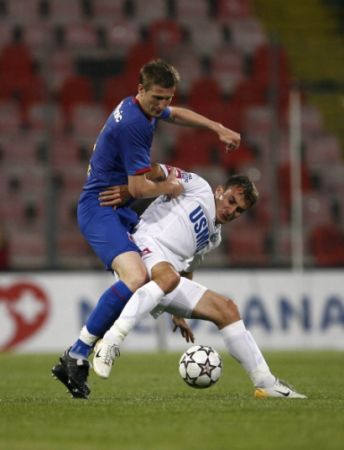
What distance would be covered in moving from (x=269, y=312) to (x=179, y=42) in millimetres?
4446

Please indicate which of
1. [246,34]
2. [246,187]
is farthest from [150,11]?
[246,187]

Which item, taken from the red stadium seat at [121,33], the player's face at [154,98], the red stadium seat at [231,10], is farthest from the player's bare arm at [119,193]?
the red stadium seat at [231,10]

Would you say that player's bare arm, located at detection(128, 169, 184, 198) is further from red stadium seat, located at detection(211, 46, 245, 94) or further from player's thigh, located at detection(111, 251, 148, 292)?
red stadium seat, located at detection(211, 46, 245, 94)

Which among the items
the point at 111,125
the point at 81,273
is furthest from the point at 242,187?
the point at 81,273

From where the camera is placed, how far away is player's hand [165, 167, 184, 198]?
24.0 ft

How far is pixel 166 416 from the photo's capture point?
19.1 ft

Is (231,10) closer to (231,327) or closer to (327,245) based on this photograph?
(327,245)

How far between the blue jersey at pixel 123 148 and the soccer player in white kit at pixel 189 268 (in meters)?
0.32

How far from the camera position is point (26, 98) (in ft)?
47.9

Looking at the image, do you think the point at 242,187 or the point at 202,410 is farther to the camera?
the point at 242,187

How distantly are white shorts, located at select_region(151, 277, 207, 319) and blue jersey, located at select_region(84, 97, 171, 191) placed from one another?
77 cm

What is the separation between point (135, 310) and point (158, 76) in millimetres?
1430

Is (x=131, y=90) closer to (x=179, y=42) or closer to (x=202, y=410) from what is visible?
(x=179, y=42)

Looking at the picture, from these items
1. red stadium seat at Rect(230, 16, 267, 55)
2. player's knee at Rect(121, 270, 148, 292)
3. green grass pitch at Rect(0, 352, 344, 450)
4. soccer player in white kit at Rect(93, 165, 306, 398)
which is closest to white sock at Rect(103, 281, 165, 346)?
soccer player in white kit at Rect(93, 165, 306, 398)
